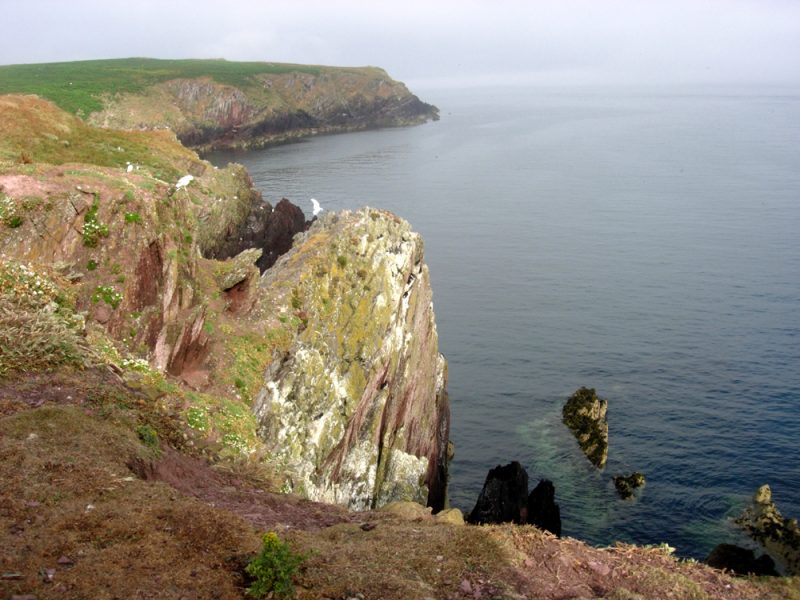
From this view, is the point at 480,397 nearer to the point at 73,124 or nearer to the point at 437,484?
the point at 437,484

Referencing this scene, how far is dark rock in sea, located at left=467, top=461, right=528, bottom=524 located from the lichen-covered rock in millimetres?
3103

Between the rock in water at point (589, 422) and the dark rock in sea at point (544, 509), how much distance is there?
7516 millimetres

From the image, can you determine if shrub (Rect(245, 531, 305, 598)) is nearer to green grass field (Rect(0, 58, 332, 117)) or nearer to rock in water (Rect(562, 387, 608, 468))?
rock in water (Rect(562, 387, 608, 468))

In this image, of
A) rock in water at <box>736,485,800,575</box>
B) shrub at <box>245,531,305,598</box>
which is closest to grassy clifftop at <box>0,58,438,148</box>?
rock in water at <box>736,485,800,575</box>

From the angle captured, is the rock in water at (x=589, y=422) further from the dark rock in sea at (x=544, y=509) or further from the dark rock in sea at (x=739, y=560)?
the dark rock in sea at (x=739, y=560)

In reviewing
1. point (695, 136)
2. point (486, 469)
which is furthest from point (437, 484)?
point (695, 136)

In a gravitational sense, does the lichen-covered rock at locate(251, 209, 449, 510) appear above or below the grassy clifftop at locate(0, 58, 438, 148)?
below

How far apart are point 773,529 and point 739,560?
14.5 feet

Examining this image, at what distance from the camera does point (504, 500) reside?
116 ft

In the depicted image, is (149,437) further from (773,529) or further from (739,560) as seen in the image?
(773,529)

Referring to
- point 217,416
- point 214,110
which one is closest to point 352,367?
point 217,416

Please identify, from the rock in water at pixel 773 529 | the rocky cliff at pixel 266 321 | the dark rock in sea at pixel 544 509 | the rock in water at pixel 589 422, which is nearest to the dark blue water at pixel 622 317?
the rock in water at pixel 589 422

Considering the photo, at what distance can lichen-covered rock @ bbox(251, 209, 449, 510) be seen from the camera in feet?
88.2

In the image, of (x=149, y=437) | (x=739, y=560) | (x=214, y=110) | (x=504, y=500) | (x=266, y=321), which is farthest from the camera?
(x=214, y=110)
